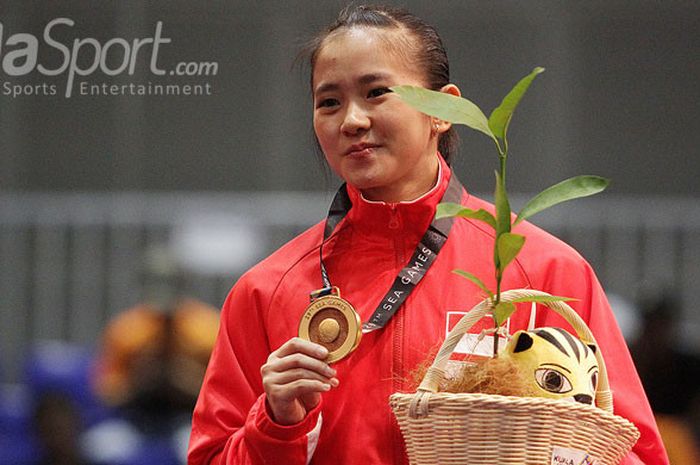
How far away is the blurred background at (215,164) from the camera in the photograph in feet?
15.1

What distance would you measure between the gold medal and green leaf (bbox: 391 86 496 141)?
0.31 meters

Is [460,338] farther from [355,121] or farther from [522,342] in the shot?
[355,121]

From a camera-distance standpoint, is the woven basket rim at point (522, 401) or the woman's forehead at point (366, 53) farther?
the woman's forehead at point (366, 53)

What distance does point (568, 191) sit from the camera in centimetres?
175

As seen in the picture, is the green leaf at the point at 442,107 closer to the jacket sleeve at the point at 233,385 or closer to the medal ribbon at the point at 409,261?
the medal ribbon at the point at 409,261

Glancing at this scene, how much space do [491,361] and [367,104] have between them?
473mm

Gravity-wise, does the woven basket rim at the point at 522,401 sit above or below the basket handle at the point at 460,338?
below

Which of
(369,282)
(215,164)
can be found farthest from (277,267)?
(215,164)

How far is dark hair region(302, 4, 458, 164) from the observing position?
2.09 m

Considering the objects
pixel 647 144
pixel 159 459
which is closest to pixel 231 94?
pixel 647 144

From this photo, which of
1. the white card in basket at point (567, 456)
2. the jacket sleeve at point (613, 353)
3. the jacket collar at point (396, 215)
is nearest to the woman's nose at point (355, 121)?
the jacket collar at point (396, 215)

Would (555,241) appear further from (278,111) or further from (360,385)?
(278,111)

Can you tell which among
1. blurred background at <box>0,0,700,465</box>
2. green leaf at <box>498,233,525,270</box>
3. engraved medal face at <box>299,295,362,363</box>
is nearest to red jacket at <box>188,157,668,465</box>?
engraved medal face at <box>299,295,362,363</box>

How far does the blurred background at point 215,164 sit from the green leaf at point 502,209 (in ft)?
9.04
